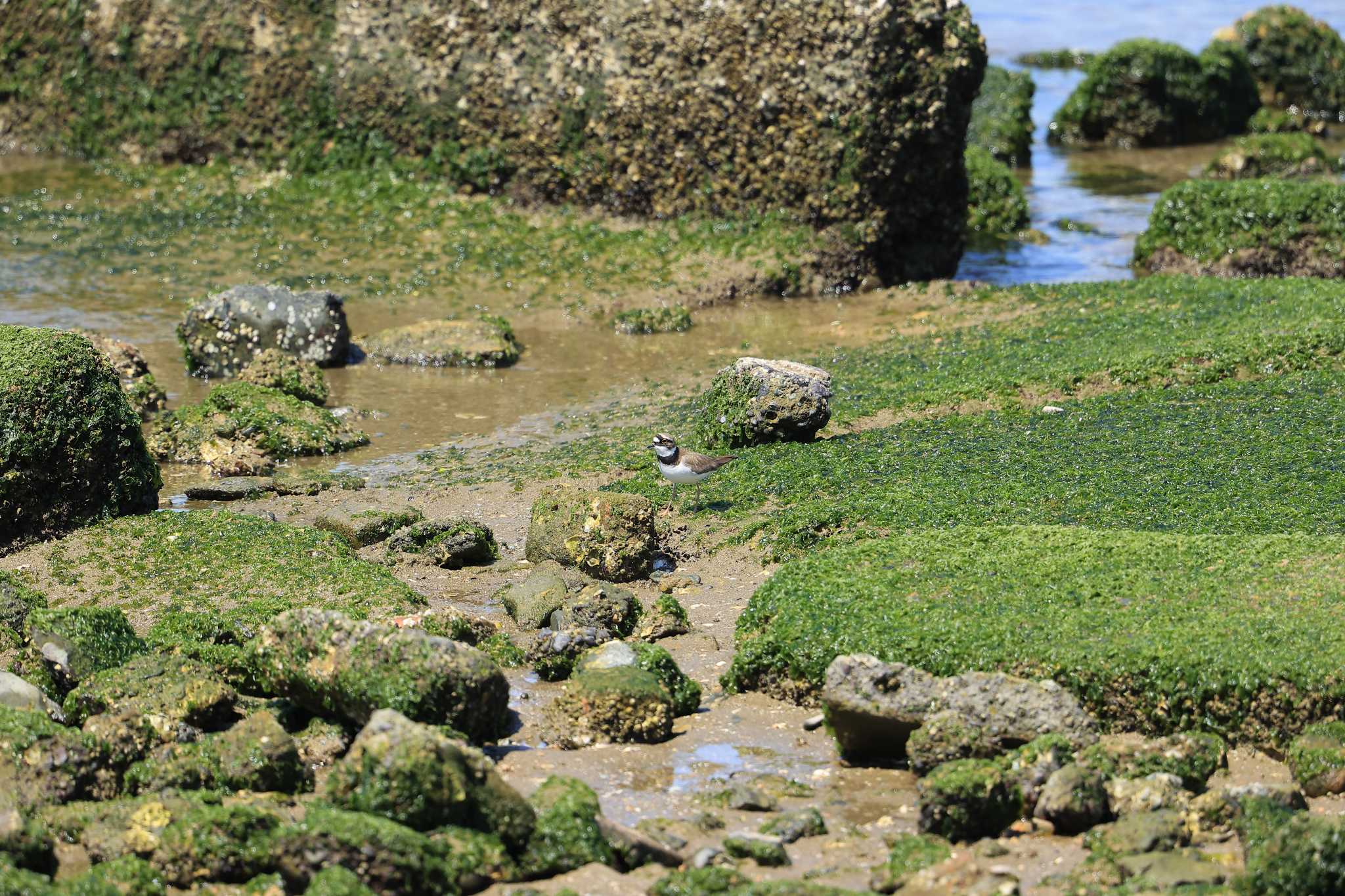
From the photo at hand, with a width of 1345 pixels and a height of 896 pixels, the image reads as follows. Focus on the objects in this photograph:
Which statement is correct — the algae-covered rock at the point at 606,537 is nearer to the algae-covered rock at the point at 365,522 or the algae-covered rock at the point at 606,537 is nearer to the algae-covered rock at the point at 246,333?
the algae-covered rock at the point at 365,522

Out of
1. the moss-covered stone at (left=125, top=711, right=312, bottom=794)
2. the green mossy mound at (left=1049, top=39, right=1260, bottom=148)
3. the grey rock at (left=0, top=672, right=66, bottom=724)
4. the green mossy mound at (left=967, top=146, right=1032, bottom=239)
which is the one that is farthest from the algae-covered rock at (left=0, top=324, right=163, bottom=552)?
the green mossy mound at (left=1049, top=39, right=1260, bottom=148)

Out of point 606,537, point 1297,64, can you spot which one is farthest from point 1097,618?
point 1297,64

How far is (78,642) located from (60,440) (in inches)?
135

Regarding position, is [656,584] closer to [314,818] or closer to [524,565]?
[524,565]

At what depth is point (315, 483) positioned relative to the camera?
603 inches

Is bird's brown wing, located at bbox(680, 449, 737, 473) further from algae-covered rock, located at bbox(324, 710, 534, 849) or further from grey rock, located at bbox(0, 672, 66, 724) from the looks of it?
grey rock, located at bbox(0, 672, 66, 724)

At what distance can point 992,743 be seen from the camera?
29.3 ft

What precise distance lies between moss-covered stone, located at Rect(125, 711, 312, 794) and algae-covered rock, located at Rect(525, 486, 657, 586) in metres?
3.94

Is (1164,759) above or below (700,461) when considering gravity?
below

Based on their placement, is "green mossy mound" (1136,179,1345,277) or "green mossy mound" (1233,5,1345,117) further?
"green mossy mound" (1233,5,1345,117)

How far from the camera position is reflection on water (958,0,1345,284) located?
85.9ft

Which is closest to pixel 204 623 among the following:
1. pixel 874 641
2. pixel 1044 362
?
pixel 874 641

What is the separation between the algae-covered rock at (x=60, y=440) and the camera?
13266 millimetres

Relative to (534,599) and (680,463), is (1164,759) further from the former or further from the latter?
(680,463)
